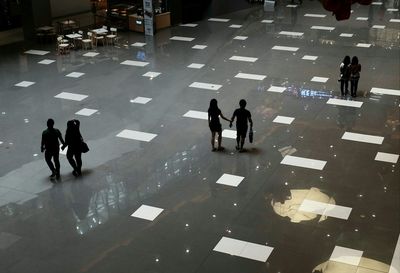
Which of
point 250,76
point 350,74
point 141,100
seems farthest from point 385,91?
point 141,100

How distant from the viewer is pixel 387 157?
1034cm

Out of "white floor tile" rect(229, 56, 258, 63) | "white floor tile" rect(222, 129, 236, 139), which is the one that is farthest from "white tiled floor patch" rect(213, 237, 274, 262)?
"white floor tile" rect(229, 56, 258, 63)

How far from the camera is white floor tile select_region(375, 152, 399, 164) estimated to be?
10.2m

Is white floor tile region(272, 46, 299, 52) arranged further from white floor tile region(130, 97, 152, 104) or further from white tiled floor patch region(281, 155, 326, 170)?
white tiled floor patch region(281, 155, 326, 170)

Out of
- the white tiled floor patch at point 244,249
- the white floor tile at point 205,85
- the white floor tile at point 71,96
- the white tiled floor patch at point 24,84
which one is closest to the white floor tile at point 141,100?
the white floor tile at point 71,96

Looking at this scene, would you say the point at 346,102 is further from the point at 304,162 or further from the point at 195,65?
the point at 195,65

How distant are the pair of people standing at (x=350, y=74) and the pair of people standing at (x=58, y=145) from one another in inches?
259

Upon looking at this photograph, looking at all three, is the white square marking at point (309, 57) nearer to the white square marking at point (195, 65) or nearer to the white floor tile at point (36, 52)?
the white square marking at point (195, 65)

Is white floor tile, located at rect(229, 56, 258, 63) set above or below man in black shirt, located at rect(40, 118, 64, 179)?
below

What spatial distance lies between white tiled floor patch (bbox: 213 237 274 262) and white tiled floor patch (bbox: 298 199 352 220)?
1.27 m

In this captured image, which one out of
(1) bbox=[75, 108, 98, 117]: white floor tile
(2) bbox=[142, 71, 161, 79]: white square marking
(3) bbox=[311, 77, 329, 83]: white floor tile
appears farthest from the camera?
(2) bbox=[142, 71, 161, 79]: white square marking

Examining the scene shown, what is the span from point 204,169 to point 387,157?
3236mm

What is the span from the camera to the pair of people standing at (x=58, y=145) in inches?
368

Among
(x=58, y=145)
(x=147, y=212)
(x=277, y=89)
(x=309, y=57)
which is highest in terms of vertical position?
(x=58, y=145)
